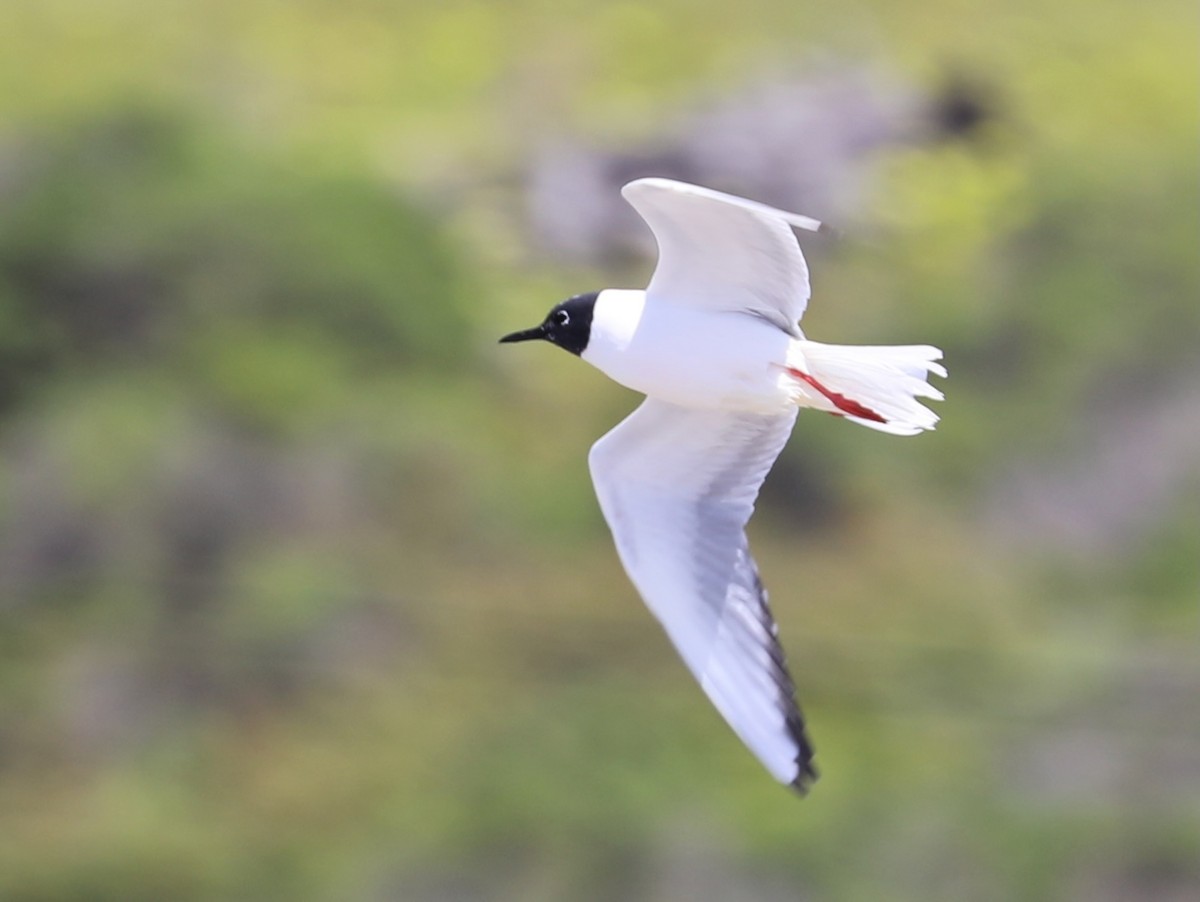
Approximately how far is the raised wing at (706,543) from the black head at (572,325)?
24cm

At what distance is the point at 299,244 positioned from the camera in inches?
581

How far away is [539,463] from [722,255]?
28.4ft

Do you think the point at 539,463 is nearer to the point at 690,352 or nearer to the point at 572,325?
the point at 572,325

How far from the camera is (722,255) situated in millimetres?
5188

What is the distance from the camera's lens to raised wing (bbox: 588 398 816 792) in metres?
5.50

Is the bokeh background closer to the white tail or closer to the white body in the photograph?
the white body

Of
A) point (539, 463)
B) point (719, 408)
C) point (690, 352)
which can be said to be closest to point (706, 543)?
point (719, 408)

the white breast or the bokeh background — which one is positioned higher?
the white breast

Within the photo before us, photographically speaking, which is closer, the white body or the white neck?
the white body

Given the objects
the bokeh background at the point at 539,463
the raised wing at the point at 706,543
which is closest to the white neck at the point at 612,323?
the raised wing at the point at 706,543

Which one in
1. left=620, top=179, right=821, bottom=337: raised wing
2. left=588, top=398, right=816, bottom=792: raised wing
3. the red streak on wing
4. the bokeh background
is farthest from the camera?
the bokeh background

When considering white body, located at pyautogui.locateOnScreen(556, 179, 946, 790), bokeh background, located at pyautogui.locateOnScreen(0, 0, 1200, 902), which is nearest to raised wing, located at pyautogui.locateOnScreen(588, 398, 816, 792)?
white body, located at pyautogui.locateOnScreen(556, 179, 946, 790)

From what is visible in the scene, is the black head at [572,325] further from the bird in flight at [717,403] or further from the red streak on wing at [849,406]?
the red streak on wing at [849,406]

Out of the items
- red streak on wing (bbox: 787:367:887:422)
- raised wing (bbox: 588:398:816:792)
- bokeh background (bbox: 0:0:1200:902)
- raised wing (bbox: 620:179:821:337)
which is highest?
raised wing (bbox: 620:179:821:337)
